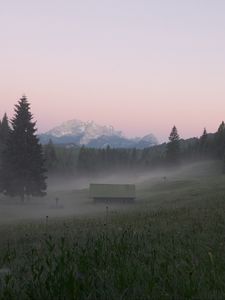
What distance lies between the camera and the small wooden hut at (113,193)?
66.2m

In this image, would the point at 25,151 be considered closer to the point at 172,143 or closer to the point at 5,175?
the point at 5,175

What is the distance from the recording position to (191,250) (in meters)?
6.50

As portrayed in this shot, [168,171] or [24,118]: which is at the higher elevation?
[24,118]

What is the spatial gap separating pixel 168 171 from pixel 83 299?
116m

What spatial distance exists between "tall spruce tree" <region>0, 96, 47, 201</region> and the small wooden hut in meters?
11.1

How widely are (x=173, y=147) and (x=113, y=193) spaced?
43724mm

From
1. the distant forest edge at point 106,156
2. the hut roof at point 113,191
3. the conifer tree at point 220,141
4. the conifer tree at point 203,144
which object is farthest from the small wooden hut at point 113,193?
the conifer tree at point 203,144

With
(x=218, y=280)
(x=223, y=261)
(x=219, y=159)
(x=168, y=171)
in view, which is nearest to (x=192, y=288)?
(x=218, y=280)

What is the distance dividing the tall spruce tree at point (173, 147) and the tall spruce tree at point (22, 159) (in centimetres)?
5164

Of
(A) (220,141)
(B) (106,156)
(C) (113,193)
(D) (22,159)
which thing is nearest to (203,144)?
(A) (220,141)

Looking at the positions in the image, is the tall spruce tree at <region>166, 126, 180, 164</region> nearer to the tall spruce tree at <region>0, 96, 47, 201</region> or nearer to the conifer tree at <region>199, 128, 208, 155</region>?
the conifer tree at <region>199, 128, 208, 155</region>

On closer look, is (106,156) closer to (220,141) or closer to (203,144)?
(203,144)

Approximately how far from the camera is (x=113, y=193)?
6738 cm

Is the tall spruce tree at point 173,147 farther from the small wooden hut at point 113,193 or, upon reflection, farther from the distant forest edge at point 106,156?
the small wooden hut at point 113,193
